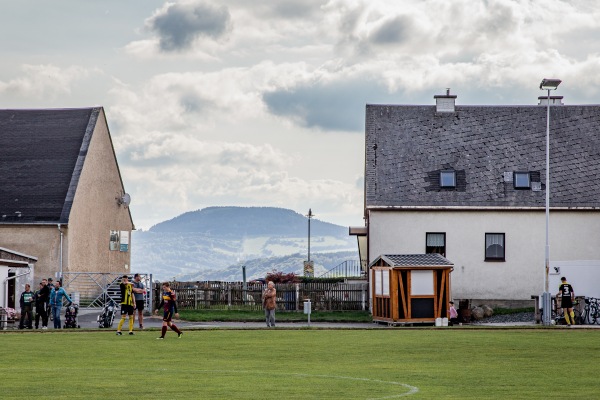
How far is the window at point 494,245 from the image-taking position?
56656mm

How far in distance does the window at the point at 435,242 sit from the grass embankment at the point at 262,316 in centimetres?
443

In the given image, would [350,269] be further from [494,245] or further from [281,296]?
[494,245]

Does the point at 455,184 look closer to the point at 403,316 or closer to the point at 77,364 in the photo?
the point at 403,316

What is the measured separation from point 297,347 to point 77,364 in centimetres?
773

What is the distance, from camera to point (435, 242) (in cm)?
5694

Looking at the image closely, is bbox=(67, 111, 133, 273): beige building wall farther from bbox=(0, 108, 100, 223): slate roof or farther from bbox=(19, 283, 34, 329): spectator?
bbox=(19, 283, 34, 329): spectator

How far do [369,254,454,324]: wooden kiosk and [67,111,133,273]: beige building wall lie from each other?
20628mm

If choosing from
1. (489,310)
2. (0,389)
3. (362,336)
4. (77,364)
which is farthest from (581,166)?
(0,389)

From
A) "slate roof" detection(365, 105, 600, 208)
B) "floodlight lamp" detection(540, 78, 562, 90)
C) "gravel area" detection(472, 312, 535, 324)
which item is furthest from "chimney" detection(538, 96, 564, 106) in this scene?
"floodlight lamp" detection(540, 78, 562, 90)

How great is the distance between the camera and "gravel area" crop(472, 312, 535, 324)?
50.6m

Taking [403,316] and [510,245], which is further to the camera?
[510,245]

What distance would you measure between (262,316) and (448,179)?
1214cm

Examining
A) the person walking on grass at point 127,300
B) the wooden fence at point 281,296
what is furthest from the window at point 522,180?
the person walking on grass at point 127,300

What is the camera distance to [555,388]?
62.8 ft
